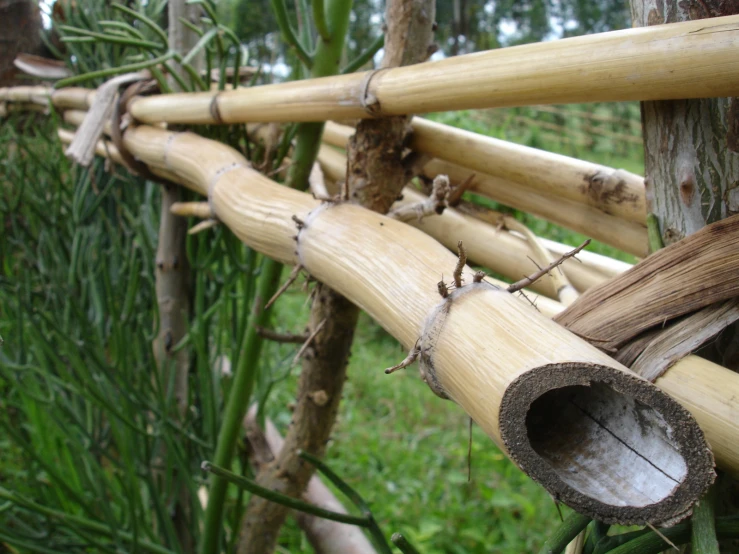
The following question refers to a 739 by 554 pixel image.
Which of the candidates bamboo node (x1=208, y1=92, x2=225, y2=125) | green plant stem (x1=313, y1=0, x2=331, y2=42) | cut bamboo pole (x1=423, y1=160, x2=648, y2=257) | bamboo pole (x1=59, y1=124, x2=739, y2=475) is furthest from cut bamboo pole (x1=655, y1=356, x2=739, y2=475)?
bamboo node (x1=208, y1=92, x2=225, y2=125)

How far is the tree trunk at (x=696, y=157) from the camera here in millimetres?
420

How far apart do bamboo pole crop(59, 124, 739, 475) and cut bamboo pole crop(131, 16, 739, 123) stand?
0.53 feet

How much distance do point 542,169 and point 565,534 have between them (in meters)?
0.38

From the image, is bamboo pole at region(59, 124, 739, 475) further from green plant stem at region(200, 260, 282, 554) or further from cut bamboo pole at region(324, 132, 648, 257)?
green plant stem at region(200, 260, 282, 554)

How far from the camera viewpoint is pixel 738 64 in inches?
14.2

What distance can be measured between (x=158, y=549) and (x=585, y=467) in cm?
91

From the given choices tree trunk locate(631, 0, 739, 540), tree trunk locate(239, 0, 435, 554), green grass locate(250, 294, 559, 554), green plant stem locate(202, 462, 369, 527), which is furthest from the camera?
green grass locate(250, 294, 559, 554)

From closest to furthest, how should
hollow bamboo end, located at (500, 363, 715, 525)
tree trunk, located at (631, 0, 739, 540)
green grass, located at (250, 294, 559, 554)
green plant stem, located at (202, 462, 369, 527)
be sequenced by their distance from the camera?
hollow bamboo end, located at (500, 363, 715, 525) < tree trunk, located at (631, 0, 739, 540) < green plant stem, located at (202, 462, 369, 527) < green grass, located at (250, 294, 559, 554)

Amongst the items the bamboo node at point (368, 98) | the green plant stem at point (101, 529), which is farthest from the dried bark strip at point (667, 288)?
the green plant stem at point (101, 529)

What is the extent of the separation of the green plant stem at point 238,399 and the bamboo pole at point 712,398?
581 millimetres

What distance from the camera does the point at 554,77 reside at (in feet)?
1.46

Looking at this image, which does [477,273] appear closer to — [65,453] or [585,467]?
[585,467]

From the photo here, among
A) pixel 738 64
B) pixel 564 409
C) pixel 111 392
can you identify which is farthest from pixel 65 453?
pixel 738 64

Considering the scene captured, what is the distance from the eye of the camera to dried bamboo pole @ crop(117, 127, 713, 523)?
0.32m
